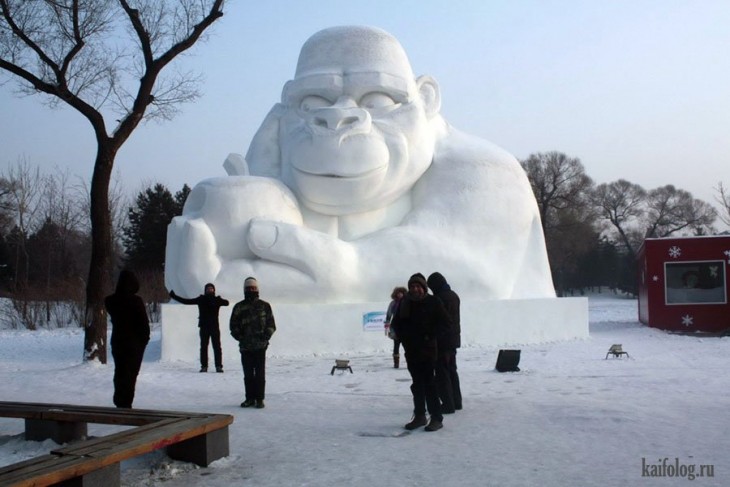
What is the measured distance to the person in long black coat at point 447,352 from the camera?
6.73 meters

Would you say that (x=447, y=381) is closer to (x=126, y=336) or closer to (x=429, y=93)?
(x=126, y=336)

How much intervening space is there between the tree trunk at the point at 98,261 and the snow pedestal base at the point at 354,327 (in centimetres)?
166

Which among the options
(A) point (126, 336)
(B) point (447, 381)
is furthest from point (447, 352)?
(A) point (126, 336)

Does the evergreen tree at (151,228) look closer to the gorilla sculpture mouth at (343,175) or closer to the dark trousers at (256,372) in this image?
the gorilla sculpture mouth at (343,175)

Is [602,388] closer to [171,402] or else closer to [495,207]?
[171,402]

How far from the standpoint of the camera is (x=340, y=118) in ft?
46.2

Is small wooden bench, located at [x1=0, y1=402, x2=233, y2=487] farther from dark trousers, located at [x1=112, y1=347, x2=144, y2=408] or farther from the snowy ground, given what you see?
dark trousers, located at [x1=112, y1=347, x2=144, y2=408]

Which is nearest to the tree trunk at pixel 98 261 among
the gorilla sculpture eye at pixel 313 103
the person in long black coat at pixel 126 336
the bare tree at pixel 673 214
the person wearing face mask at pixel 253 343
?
the person wearing face mask at pixel 253 343

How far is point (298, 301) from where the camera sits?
13.7 meters

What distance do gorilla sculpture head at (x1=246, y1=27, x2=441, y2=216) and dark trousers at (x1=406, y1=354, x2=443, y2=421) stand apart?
8208 mm

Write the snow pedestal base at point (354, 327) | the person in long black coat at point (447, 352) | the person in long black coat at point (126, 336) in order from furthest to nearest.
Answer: the snow pedestal base at point (354, 327) → the person in long black coat at point (447, 352) → the person in long black coat at point (126, 336)

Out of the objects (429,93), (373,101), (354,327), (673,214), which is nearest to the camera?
(354,327)

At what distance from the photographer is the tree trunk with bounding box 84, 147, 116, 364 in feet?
37.1

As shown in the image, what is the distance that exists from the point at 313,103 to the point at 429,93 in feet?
8.89
